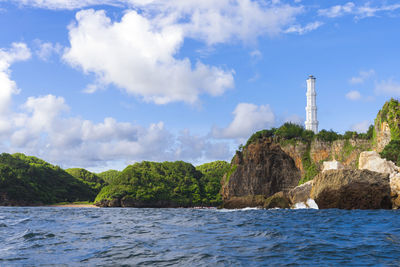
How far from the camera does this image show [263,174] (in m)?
71.1

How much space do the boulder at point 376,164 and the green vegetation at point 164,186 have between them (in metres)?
66.9

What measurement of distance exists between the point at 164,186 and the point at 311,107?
47194 mm

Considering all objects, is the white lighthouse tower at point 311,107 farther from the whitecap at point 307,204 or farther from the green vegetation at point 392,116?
the whitecap at point 307,204

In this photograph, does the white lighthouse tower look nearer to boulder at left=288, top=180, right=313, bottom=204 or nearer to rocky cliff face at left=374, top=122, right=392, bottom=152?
rocky cliff face at left=374, top=122, right=392, bottom=152

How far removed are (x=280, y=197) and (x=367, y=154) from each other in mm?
13077

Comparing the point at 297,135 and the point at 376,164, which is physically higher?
the point at 297,135

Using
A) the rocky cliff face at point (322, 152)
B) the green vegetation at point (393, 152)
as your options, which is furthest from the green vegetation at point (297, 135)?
the green vegetation at point (393, 152)

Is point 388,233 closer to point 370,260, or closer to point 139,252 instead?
point 370,260

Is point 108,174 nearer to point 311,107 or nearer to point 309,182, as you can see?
point 311,107

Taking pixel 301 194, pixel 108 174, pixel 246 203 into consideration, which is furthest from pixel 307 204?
pixel 108 174

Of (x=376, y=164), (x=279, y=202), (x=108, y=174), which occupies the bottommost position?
→ (x=279, y=202)

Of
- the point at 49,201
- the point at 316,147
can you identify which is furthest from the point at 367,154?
the point at 49,201

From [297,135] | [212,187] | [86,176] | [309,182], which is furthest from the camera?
[86,176]

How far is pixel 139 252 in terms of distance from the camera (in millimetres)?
9836
